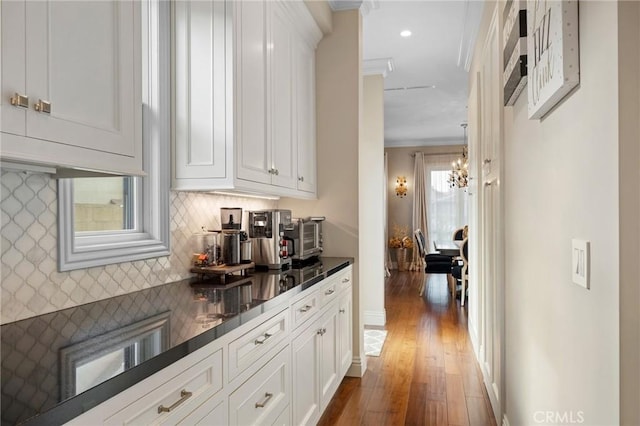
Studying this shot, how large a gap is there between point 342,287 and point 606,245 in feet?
7.08

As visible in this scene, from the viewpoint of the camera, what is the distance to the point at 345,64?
11.3 ft

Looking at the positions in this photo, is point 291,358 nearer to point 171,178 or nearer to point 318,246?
point 171,178

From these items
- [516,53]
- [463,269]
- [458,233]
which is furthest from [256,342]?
[458,233]

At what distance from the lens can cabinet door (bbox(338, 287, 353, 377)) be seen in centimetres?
297

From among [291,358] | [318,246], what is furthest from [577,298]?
[318,246]

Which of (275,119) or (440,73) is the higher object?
(440,73)

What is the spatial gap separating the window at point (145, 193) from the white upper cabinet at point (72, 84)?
45cm

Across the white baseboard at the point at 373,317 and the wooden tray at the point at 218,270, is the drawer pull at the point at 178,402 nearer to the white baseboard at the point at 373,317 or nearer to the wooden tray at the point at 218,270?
the wooden tray at the point at 218,270

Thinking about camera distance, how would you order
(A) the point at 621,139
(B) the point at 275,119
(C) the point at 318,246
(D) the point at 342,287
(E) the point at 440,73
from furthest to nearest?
(E) the point at 440,73, (C) the point at 318,246, (D) the point at 342,287, (B) the point at 275,119, (A) the point at 621,139

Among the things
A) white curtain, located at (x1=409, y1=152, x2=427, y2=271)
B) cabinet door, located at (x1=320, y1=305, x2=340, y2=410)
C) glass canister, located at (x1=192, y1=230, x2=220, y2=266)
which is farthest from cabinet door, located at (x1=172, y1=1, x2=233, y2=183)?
white curtain, located at (x1=409, y1=152, x2=427, y2=271)

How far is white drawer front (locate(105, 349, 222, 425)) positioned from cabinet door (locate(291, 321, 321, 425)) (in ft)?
2.50

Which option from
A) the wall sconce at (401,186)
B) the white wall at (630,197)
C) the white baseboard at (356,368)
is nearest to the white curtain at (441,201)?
the wall sconce at (401,186)

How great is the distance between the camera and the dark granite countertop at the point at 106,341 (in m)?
0.80

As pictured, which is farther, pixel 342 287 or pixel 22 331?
pixel 342 287
